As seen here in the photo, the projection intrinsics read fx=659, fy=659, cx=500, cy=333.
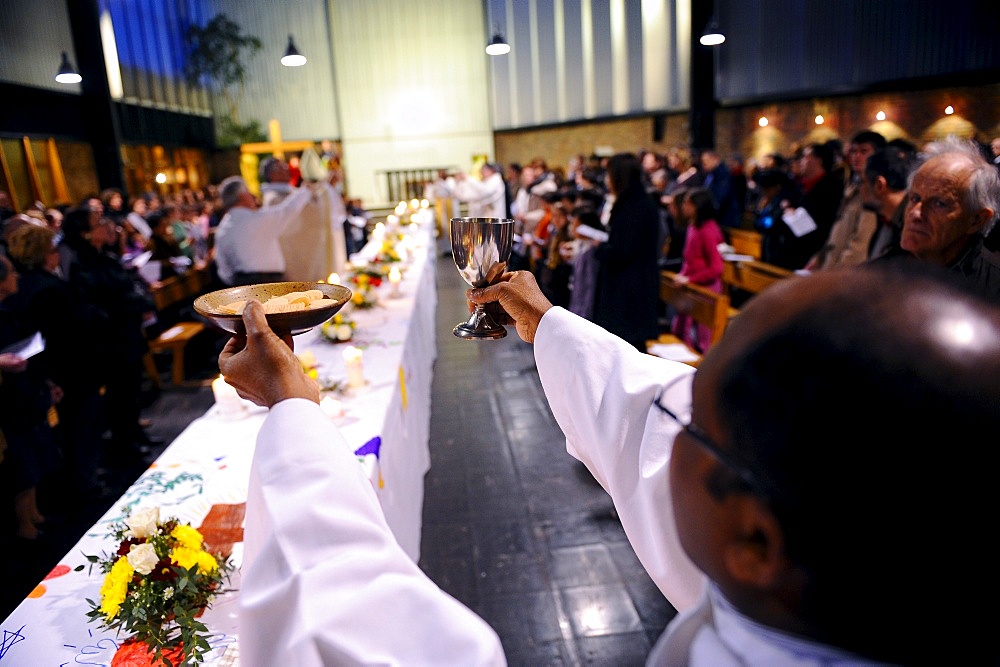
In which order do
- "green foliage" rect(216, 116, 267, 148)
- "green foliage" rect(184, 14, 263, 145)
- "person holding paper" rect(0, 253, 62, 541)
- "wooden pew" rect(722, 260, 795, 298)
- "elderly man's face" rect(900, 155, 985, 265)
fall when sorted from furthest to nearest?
"green foliage" rect(216, 116, 267, 148) → "green foliage" rect(184, 14, 263, 145) → "wooden pew" rect(722, 260, 795, 298) → "person holding paper" rect(0, 253, 62, 541) → "elderly man's face" rect(900, 155, 985, 265)

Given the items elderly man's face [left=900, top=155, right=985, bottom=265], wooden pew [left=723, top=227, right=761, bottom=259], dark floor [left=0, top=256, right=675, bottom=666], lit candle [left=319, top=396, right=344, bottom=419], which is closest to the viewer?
elderly man's face [left=900, top=155, right=985, bottom=265]

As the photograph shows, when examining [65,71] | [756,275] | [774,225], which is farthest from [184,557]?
[65,71]

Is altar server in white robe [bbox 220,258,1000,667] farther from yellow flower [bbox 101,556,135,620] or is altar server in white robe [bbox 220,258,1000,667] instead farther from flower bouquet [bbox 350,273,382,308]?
flower bouquet [bbox 350,273,382,308]

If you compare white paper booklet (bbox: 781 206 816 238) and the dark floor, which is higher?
white paper booklet (bbox: 781 206 816 238)

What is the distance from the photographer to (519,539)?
10.1 feet

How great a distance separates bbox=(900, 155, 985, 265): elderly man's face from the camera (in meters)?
1.86

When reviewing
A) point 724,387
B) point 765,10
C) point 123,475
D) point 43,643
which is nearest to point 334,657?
point 724,387

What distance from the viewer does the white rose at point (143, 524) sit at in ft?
4.40

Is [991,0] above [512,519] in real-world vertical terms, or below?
above

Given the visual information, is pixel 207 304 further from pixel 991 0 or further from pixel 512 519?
pixel 991 0

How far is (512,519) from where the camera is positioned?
3.25 metres

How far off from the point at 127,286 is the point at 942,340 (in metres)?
4.46

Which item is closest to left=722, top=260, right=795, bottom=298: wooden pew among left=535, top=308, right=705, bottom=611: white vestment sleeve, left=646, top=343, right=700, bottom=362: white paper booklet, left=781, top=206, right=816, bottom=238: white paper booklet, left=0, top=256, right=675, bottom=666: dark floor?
left=781, top=206, right=816, bottom=238: white paper booklet

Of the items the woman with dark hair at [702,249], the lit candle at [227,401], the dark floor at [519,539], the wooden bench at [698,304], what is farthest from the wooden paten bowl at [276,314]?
the woman with dark hair at [702,249]
